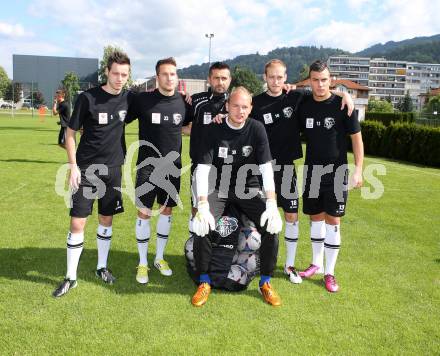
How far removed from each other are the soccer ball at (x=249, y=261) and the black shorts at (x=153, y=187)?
3.52ft

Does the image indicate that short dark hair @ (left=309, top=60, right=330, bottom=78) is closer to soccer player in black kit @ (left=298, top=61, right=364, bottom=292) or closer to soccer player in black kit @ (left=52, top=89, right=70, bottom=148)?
soccer player in black kit @ (left=298, top=61, right=364, bottom=292)

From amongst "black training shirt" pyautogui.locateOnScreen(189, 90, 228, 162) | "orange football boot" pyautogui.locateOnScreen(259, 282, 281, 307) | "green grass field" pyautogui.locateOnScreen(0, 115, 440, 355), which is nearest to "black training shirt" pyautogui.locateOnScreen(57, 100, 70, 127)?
"green grass field" pyautogui.locateOnScreen(0, 115, 440, 355)

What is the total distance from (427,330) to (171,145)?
337 cm

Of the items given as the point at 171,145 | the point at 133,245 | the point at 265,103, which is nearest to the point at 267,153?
the point at 265,103

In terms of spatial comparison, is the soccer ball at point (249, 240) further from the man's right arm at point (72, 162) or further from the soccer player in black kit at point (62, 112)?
the soccer player in black kit at point (62, 112)

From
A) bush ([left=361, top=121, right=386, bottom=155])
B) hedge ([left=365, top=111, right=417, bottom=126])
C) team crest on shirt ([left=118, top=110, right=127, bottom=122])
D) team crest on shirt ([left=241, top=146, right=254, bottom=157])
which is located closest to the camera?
team crest on shirt ([left=241, top=146, right=254, bottom=157])

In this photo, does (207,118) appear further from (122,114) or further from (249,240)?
(249,240)

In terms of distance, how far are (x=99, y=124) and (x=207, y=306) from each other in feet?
7.70

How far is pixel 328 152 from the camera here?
495cm

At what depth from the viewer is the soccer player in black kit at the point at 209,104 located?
4.92 meters

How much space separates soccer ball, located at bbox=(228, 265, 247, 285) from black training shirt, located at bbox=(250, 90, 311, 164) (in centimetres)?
140

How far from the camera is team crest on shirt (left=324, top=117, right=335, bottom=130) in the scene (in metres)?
4.88

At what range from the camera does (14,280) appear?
15.9 ft

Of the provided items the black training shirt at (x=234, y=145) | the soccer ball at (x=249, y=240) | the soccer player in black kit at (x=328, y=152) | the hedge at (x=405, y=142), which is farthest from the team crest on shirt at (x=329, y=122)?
the hedge at (x=405, y=142)
